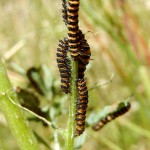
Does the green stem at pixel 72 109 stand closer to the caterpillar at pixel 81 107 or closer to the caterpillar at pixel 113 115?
the caterpillar at pixel 81 107

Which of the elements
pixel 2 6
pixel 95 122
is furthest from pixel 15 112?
pixel 2 6

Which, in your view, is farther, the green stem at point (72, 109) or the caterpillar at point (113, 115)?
the caterpillar at point (113, 115)

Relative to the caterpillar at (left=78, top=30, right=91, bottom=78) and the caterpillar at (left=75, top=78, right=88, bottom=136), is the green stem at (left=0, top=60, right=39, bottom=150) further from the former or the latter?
the caterpillar at (left=78, top=30, right=91, bottom=78)

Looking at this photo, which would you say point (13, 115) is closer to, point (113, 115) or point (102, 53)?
point (113, 115)

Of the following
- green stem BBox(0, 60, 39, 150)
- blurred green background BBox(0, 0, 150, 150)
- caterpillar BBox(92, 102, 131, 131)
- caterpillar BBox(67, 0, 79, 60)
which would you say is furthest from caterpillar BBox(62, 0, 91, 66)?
blurred green background BBox(0, 0, 150, 150)

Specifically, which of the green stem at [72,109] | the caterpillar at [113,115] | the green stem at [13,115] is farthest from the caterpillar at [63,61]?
the caterpillar at [113,115]
